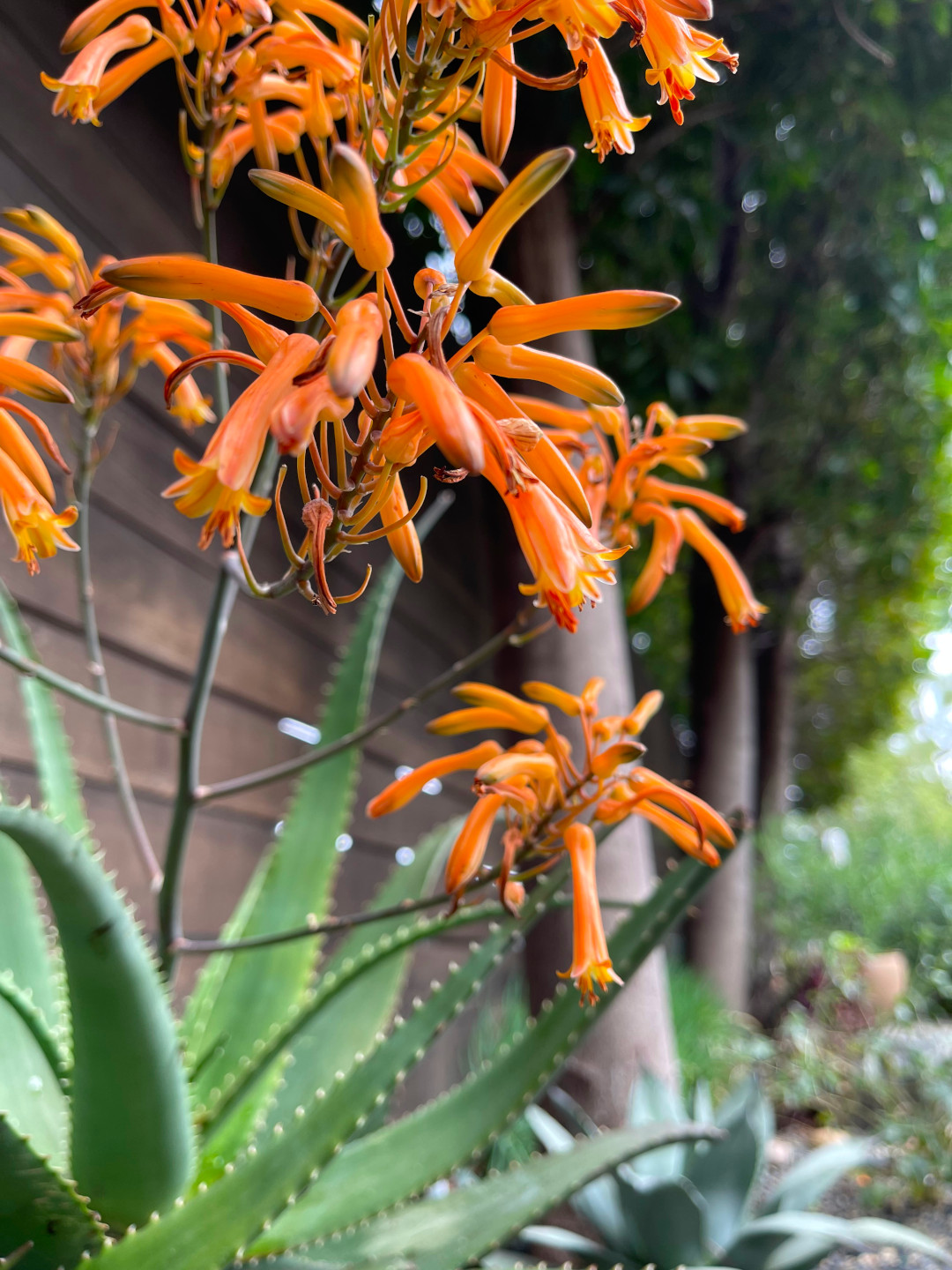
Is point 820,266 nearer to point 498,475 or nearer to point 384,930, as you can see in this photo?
point 384,930

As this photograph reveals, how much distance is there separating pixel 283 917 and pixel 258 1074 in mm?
231

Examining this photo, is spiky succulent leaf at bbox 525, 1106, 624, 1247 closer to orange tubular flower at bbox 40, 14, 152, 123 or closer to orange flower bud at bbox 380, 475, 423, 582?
orange flower bud at bbox 380, 475, 423, 582

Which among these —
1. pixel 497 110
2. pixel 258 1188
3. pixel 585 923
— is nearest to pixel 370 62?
pixel 497 110

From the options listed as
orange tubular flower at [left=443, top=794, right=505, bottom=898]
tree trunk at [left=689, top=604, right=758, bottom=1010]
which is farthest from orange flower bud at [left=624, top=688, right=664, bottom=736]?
tree trunk at [left=689, top=604, right=758, bottom=1010]

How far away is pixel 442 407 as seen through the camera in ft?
0.93

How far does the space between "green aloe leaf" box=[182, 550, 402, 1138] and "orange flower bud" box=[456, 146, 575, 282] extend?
0.50 meters

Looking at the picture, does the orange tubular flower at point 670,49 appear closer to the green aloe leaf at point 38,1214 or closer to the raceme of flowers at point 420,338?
the raceme of flowers at point 420,338

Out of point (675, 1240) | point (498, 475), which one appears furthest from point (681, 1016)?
point (498, 475)

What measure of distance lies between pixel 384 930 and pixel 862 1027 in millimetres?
2787

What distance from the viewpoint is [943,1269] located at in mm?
1435

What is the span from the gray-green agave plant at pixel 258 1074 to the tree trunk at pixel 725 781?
89.3 inches

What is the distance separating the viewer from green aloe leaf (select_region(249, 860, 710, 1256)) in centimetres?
61

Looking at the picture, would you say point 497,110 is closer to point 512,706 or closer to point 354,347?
point 354,347

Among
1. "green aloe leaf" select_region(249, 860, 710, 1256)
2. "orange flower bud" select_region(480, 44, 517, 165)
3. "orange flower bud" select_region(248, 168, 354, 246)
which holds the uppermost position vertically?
"orange flower bud" select_region(248, 168, 354, 246)
